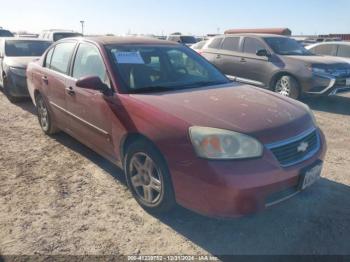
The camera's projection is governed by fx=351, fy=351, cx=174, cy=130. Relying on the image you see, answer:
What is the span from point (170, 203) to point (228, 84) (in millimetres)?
1716

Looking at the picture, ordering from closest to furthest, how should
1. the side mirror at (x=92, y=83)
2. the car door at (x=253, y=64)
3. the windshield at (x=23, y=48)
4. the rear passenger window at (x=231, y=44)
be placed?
the side mirror at (x=92, y=83), the car door at (x=253, y=64), the windshield at (x=23, y=48), the rear passenger window at (x=231, y=44)

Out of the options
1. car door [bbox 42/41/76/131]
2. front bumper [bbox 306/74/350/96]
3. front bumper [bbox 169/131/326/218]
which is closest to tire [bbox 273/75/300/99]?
front bumper [bbox 306/74/350/96]

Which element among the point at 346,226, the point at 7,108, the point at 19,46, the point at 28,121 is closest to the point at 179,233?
the point at 346,226

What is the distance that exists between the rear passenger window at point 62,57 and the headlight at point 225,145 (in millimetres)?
2569

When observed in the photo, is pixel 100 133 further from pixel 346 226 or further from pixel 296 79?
pixel 296 79

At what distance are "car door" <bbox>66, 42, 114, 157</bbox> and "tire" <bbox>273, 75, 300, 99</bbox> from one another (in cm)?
537

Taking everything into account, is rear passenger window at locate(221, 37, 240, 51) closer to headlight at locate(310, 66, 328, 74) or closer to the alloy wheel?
headlight at locate(310, 66, 328, 74)

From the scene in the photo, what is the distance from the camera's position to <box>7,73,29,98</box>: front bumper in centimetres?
768

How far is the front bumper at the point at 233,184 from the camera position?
263 cm

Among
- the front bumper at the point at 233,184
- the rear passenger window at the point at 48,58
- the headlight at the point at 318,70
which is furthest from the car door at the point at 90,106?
the headlight at the point at 318,70

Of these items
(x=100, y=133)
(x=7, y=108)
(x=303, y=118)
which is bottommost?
(x=7, y=108)

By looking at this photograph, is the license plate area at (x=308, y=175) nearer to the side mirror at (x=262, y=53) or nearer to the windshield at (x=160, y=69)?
the windshield at (x=160, y=69)

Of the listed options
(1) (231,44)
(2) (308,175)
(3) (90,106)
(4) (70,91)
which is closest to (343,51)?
(1) (231,44)

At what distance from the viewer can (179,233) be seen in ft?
10.2
